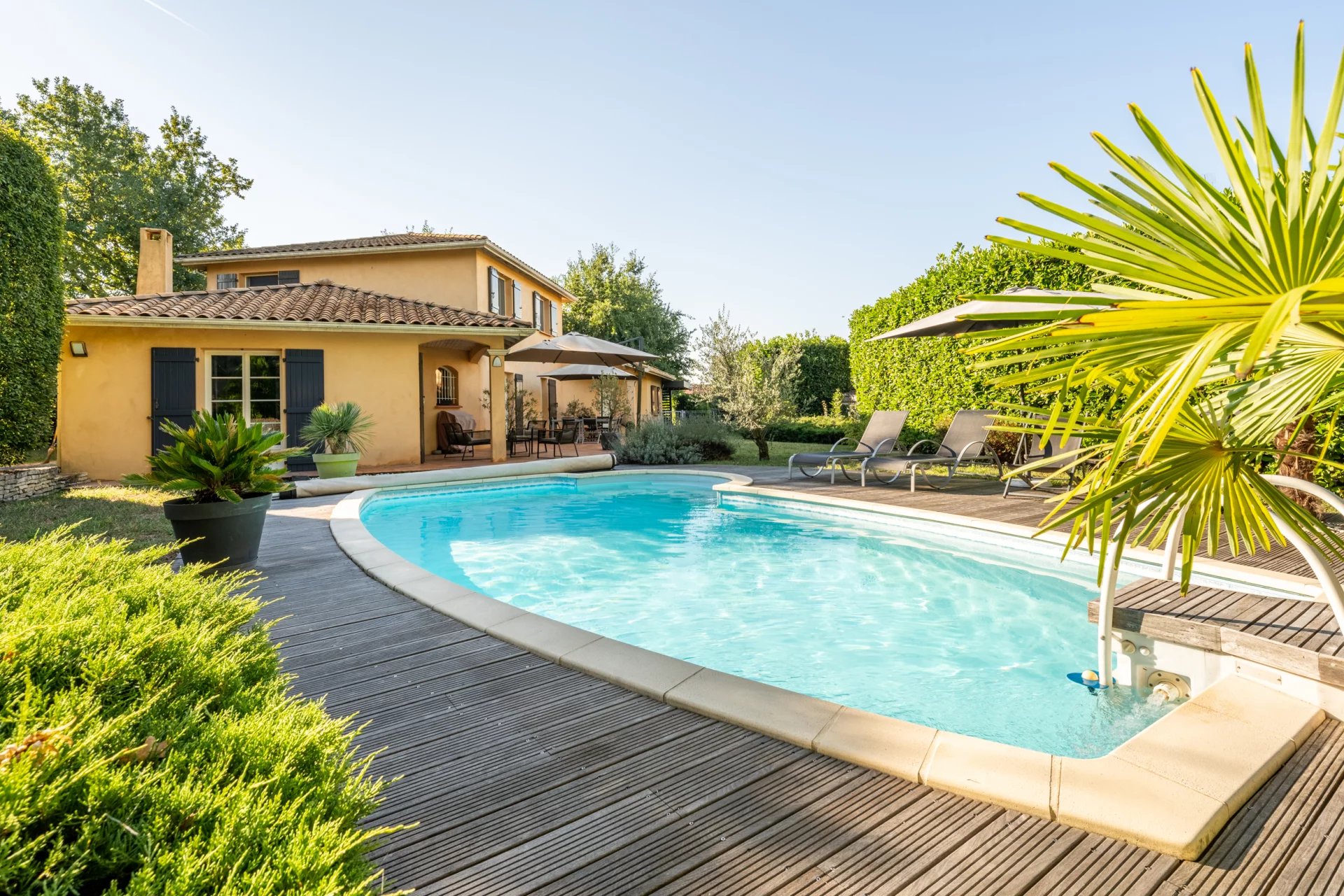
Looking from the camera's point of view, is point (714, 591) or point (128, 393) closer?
point (714, 591)

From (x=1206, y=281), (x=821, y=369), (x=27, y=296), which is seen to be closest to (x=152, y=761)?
(x=1206, y=281)

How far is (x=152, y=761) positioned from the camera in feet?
3.77

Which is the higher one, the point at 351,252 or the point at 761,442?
the point at 351,252

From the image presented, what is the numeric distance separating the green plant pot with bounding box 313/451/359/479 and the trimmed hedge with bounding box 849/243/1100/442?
31.6 ft

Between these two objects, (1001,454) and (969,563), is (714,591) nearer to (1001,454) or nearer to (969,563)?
(969,563)

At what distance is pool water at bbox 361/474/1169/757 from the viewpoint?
362 cm

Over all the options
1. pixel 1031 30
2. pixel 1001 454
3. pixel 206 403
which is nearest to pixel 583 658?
pixel 1001 454

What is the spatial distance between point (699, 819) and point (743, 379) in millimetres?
12850

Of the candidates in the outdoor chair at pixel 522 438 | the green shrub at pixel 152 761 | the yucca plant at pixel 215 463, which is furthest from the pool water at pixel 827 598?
the outdoor chair at pixel 522 438

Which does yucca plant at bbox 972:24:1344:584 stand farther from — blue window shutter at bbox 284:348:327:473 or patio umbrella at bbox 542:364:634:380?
patio umbrella at bbox 542:364:634:380

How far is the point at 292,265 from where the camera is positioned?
16.7 meters

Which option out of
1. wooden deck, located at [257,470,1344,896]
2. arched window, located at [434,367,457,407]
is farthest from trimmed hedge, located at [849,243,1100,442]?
arched window, located at [434,367,457,407]

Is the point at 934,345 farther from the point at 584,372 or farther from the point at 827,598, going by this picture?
the point at 584,372

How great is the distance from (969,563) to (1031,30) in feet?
26.0
